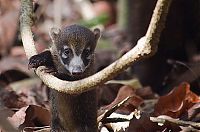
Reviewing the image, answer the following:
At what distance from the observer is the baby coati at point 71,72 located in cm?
333

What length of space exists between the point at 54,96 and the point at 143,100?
111 cm

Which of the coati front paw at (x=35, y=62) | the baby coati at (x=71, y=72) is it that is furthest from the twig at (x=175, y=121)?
the coati front paw at (x=35, y=62)

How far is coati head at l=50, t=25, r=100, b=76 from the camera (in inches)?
135

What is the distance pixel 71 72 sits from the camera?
3.29 meters

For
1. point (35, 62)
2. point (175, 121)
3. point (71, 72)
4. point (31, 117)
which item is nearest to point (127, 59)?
point (71, 72)

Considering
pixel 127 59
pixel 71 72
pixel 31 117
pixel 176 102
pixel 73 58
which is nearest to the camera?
pixel 127 59

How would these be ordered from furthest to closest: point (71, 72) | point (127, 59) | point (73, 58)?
point (73, 58) → point (71, 72) → point (127, 59)

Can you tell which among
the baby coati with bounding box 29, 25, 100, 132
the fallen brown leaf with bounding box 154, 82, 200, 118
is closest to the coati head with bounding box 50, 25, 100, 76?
the baby coati with bounding box 29, 25, 100, 132

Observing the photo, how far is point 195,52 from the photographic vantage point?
5527 millimetres

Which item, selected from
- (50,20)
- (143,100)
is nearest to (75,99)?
(143,100)

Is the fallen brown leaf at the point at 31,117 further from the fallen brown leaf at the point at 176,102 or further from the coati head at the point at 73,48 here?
the fallen brown leaf at the point at 176,102

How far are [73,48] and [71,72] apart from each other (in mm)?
A: 245

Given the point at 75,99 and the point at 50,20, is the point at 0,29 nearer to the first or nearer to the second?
the point at 50,20

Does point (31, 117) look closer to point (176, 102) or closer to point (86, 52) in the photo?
point (86, 52)
